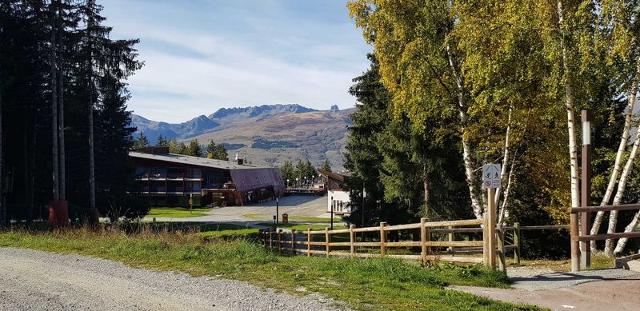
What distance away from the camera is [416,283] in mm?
9820

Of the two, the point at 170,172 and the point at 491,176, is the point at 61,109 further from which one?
the point at 170,172

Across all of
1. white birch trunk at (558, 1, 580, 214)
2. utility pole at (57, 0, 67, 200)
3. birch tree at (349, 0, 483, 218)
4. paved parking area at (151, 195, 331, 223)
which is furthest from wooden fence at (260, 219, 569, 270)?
paved parking area at (151, 195, 331, 223)

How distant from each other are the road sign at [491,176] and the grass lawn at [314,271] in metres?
1.82

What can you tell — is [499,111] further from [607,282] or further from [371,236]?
[371,236]

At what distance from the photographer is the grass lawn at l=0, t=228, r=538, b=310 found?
27.4 ft

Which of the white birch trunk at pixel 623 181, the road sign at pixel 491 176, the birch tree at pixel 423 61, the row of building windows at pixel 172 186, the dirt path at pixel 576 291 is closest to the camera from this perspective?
the dirt path at pixel 576 291

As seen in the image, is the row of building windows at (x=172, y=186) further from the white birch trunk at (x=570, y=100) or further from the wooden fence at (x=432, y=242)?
the white birch trunk at (x=570, y=100)

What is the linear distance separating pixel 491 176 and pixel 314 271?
14.6 feet

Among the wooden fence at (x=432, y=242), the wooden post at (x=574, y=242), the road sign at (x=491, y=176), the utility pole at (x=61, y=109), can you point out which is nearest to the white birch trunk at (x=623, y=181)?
the wooden fence at (x=432, y=242)

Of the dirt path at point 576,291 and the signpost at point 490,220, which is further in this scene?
the signpost at point 490,220

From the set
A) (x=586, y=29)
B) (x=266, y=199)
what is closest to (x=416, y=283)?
(x=586, y=29)

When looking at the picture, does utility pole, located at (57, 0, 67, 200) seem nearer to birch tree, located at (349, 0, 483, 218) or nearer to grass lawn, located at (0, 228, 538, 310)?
grass lawn, located at (0, 228, 538, 310)

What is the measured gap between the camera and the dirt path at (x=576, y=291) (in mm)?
8289

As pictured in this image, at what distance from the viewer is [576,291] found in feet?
30.1
